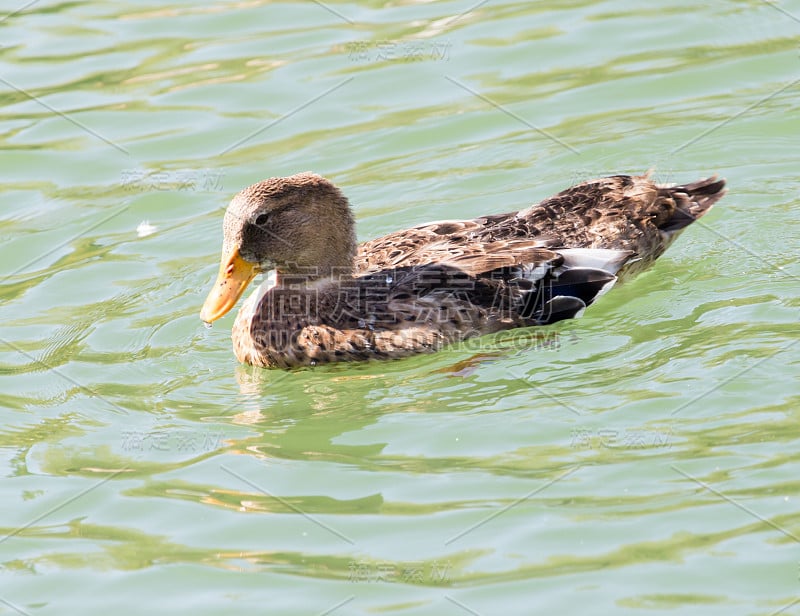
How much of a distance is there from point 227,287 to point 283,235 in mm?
531

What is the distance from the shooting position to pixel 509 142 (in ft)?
39.4

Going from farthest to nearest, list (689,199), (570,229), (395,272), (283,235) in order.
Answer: (689,199) → (570,229) → (395,272) → (283,235)

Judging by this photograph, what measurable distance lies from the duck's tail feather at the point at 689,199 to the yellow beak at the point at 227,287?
3173 mm

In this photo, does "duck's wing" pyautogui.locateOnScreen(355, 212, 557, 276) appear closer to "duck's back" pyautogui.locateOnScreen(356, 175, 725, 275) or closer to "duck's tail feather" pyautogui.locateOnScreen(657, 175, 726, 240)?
"duck's back" pyautogui.locateOnScreen(356, 175, 725, 275)

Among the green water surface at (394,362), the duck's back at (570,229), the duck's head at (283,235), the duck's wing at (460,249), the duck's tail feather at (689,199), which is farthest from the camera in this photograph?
the duck's tail feather at (689,199)

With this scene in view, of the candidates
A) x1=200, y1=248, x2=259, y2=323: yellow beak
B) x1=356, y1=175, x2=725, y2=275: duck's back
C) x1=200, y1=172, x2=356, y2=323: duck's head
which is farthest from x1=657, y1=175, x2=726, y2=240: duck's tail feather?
x1=200, y1=248, x2=259, y2=323: yellow beak

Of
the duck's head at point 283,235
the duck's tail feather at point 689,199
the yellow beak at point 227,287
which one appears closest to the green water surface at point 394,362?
the duck's tail feather at point 689,199

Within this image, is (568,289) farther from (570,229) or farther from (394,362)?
(394,362)

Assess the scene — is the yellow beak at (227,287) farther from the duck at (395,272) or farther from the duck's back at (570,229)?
the duck's back at (570,229)

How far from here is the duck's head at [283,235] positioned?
880cm

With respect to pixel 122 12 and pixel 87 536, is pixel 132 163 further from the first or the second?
pixel 87 536

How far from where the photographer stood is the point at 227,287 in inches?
348

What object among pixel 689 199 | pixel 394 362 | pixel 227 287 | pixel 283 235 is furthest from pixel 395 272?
pixel 689 199

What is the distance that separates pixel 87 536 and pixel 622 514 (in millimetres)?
2925
